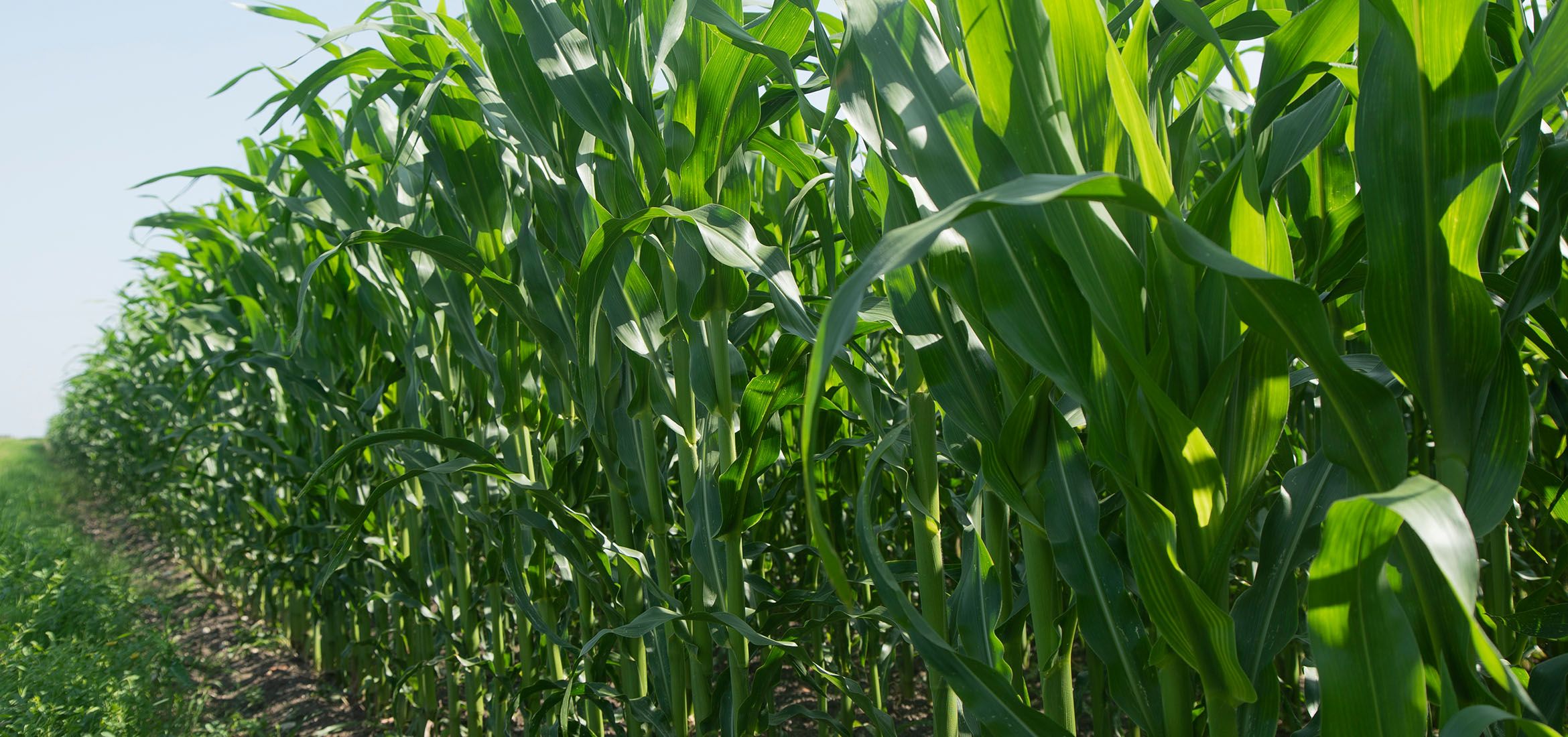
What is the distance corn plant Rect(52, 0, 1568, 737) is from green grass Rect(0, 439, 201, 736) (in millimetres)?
744

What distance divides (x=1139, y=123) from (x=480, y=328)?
5.51ft

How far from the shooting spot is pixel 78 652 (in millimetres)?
2861

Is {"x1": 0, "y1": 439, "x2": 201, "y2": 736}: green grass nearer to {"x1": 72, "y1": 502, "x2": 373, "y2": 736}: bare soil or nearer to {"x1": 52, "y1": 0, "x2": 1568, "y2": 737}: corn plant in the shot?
{"x1": 72, "y1": 502, "x2": 373, "y2": 736}: bare soil

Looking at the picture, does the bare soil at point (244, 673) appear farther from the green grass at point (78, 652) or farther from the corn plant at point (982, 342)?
the corn plant at point (982, 342)

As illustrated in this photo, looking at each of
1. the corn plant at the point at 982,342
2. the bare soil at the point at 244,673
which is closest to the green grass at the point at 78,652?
the bare soil at the point at 244,673

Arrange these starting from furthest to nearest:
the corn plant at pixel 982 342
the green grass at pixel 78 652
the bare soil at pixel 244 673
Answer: the bare soil at pixel 244 673, the green grass at pixel 78 652, the corn plant at pixel 982 342

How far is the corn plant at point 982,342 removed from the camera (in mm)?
690

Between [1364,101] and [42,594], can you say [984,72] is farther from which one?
[42,594]

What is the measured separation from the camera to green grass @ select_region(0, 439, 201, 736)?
7.54ft

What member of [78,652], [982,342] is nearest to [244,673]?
[78,652]

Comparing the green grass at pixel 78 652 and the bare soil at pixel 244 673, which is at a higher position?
the green grass at pixel 78 652

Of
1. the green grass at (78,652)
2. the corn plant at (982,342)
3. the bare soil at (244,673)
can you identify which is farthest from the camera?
the bare soil at (244,673)

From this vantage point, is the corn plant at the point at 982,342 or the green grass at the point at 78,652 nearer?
the corn plant at the point at 982,342

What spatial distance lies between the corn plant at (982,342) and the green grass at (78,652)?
0.74 metres
